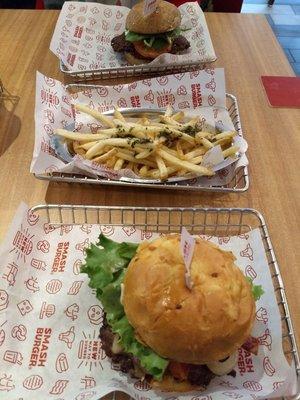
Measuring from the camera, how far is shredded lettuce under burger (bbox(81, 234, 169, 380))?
4.35ft

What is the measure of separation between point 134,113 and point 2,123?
2.27ft

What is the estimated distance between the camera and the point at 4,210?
1948 millimetres

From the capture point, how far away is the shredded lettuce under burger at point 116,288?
1.33 metres

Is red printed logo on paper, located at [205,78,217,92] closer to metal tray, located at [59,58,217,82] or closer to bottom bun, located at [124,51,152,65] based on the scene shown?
metal tray, located at [59,58,217,82]

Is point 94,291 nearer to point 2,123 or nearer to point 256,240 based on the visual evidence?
point 256,240

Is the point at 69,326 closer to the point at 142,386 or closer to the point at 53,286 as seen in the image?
the point at 53,286

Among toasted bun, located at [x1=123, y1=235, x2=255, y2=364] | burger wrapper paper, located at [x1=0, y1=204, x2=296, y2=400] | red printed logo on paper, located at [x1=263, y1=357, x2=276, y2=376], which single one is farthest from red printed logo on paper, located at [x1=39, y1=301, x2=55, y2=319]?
red printed logo on paper, located at [x1=263, y1=357, x2=276, y2=376]

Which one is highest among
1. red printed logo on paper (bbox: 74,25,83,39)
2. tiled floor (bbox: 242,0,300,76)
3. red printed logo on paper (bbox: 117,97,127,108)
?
red printed logo on paper (bbox: 74,25,83,39)

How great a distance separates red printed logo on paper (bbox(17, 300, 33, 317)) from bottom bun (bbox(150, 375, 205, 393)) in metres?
0.48

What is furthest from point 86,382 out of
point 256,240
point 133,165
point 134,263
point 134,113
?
point 134,113

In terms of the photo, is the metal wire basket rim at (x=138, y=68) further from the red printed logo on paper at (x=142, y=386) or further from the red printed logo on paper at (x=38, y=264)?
the red printed logo on paper at (x=142, y=386)

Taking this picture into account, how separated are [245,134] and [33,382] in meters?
1.63

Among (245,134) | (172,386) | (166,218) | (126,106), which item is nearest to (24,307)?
(172,386)

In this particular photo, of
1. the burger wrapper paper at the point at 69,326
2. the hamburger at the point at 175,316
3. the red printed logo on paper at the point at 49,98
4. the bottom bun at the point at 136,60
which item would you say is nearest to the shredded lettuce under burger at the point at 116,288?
the hamburger at the point at 175,316
